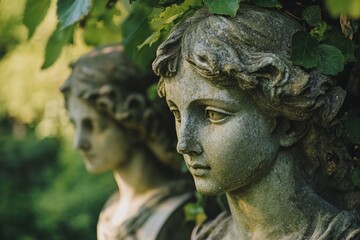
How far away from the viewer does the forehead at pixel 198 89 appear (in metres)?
3.43

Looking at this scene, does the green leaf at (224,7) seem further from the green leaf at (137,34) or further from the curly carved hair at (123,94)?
the curly carved hair at (123,94)

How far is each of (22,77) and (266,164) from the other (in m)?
10.6

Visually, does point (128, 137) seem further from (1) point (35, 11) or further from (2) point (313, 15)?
(2) point (313, 15)

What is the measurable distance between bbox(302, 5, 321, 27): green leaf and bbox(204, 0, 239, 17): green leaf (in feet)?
1.10

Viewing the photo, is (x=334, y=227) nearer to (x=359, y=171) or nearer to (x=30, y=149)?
(x=359, y=171)

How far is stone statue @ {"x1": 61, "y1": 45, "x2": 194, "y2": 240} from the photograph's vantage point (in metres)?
5.34

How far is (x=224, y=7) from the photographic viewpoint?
3.37 m

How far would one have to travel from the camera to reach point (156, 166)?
5578 mm

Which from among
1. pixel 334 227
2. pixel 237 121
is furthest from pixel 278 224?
pixel 237 121

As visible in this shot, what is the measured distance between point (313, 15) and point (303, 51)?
22 centimetres

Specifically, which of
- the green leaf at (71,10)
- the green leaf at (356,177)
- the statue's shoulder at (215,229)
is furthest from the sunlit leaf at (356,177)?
the green leaf at (71,10)

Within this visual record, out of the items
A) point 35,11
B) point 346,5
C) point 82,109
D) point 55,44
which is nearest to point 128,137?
point 82,109

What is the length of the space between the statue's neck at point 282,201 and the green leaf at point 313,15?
0.50m

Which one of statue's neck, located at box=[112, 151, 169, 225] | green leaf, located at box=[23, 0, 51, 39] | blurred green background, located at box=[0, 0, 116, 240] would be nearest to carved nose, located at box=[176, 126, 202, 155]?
green leaf, located at box=[23, 0, 51, 39]
